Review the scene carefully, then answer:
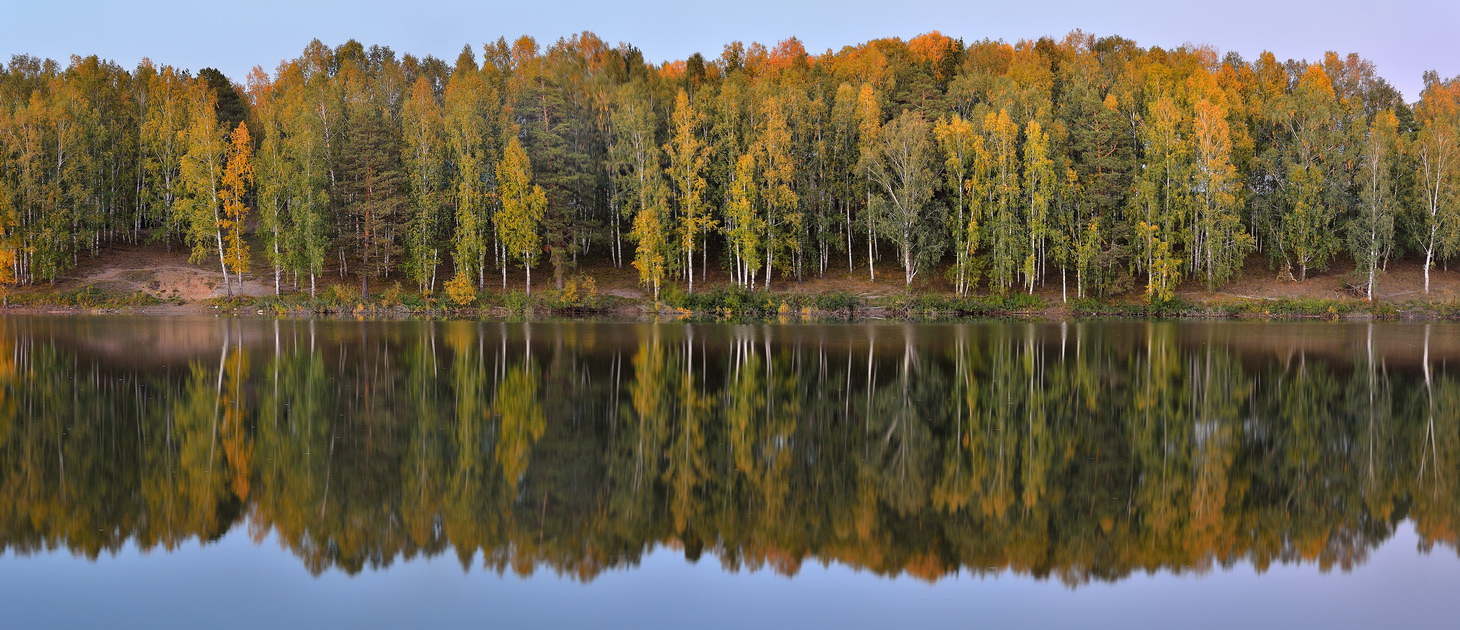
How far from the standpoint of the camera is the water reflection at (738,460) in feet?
30.3

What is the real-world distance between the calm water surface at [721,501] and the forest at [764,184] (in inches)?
1430

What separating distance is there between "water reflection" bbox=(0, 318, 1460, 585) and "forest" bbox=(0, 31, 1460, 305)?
32.1 m

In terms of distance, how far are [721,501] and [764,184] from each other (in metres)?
52.4

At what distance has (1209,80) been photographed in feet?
215

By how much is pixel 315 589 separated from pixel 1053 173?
5309 cm

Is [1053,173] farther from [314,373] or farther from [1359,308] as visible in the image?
[314,373]

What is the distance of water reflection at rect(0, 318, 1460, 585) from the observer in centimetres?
924

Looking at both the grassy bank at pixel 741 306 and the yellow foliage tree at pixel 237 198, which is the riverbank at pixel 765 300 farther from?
the yellow foliage tree at pixel 237 198

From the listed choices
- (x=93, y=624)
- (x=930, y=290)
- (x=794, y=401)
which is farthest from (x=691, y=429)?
(x=930, y=290)

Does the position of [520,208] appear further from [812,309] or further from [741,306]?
[812,309]

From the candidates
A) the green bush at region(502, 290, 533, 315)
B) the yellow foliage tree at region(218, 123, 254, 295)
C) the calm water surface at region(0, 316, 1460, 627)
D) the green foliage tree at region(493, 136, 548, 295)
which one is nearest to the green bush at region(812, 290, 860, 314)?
the green bush at region(502, 290, 533, 315)

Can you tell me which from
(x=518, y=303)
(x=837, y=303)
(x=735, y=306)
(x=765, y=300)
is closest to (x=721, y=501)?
(x=735, y=306)

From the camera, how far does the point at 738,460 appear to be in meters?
Answer: 12.7

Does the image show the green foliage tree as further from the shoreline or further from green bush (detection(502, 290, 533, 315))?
the shoreline
